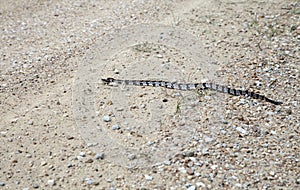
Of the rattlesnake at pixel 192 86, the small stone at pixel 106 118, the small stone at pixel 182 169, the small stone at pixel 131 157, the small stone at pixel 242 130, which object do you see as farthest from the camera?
the rattlesnake at pixel 192 86

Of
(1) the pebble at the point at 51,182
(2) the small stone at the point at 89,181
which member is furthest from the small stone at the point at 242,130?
(1) the pebble at the point at 51,182

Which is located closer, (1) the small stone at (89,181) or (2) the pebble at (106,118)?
(1) the small stone at (89,181)

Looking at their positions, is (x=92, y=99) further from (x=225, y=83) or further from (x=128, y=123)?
(x=225, y=83)

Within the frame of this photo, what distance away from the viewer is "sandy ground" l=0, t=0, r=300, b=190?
5453mm

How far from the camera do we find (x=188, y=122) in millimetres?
6285

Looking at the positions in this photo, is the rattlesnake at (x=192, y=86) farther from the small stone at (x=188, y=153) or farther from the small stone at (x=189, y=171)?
the small stone at (x=189, y=171)

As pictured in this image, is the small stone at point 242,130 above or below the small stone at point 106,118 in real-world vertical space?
below

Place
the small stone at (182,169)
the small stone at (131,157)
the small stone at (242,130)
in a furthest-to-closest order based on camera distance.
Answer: the small stone at (242,130)
the small stone at (131,157)
the small stone at (182,169)

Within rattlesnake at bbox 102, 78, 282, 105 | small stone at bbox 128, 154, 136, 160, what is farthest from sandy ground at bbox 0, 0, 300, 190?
rattlesnake at bbox 102, 78, 282, 105

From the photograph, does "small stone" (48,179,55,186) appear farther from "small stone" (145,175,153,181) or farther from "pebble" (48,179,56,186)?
"small stone" (145,175,153,181)

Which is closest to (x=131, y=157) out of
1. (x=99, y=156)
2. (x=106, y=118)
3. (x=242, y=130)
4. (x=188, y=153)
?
(x=99, y=156)

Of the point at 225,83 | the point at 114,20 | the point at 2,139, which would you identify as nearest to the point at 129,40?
the point at 114,20

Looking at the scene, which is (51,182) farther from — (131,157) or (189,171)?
(189,171)

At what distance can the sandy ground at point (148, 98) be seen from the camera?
17.9ft
